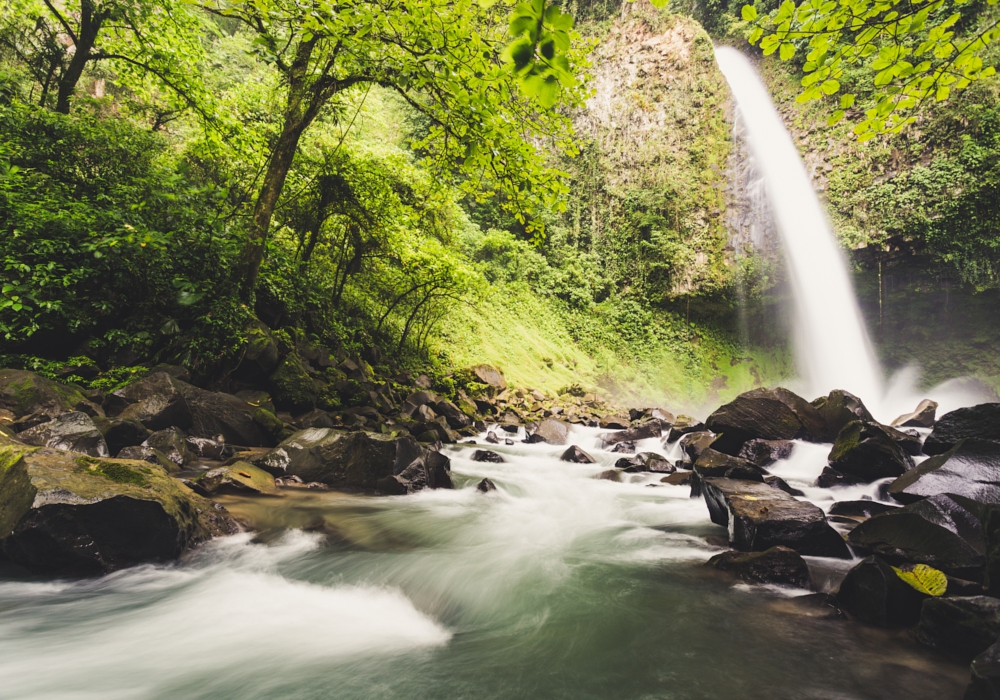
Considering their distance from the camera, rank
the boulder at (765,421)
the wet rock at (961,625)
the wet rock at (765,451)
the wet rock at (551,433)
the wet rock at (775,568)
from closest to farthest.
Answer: the wet rock at (961,625) < the wet rock at (775,568) < the wet rock at (765,451) < the boulder at (765,421) < the wet rock at (551,433)

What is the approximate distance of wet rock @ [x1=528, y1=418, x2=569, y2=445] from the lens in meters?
11.6

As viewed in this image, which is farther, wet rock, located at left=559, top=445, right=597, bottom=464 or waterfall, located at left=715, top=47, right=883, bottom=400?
waterfall, located at left=715, top=47, right=883, bottom=400

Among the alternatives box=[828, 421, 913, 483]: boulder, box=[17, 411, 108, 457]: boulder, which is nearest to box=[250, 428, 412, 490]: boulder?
box=[17, 411, 108, 457]: boulder

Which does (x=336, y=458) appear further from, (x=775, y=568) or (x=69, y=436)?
(x=775, y=568)

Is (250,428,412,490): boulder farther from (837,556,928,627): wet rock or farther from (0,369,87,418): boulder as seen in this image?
(837,556,928,627): wet rock

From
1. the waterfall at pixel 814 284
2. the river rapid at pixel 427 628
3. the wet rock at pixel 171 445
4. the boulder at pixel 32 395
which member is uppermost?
the waterfall at pixel 814 284

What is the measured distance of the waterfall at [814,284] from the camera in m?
20.6

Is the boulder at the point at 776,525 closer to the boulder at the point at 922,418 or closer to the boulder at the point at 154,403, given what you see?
the boulder at the point at 154,403

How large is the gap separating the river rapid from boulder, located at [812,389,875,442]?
17.2ft

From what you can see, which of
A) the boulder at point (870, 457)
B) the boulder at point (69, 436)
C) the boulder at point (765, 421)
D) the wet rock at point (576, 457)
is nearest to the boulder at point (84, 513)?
the boulder at point (69, 436)

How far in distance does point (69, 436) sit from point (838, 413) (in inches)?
441

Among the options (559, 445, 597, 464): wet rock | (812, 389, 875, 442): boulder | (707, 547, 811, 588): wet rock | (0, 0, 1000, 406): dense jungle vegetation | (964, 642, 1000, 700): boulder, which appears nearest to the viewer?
Result: (964, 642, 1000, 700): boulder

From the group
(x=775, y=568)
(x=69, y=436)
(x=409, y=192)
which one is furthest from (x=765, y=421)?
(x=409, y=192)

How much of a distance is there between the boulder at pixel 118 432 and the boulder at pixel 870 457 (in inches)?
348
